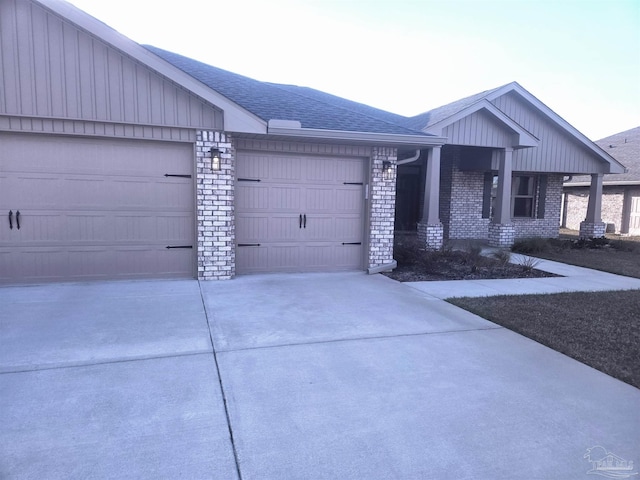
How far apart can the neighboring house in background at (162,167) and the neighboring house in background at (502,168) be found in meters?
5.44

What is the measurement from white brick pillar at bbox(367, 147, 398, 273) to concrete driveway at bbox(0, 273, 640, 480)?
3116mm

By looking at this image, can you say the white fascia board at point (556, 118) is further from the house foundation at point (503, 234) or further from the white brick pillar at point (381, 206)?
the white brick pillar at point (381, 206)

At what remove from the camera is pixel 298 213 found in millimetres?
8289

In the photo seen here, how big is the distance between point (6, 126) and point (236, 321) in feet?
15.4

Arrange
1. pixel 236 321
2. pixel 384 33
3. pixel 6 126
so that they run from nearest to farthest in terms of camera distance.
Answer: pixel 236 321
pixel 6 126
pixel 384 33

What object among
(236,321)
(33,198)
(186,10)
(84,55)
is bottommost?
(236,321)

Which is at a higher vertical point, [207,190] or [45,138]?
[45,138]

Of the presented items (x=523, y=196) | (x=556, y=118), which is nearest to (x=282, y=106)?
(x=556, y=118)

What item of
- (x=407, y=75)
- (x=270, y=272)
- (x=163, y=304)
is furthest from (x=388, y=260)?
(x=407, y=75)

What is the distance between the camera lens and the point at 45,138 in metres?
6.68

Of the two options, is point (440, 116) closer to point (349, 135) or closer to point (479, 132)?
point (479, 132)

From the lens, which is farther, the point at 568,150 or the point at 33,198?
the point at 568,150

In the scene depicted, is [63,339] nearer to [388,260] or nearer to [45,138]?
[45,138]

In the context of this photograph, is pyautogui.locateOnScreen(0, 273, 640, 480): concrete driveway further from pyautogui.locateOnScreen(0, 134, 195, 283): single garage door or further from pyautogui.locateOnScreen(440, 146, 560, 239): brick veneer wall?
pyautogui.locateOnScreen(440, 146, 560, 239): brick veneer wall
